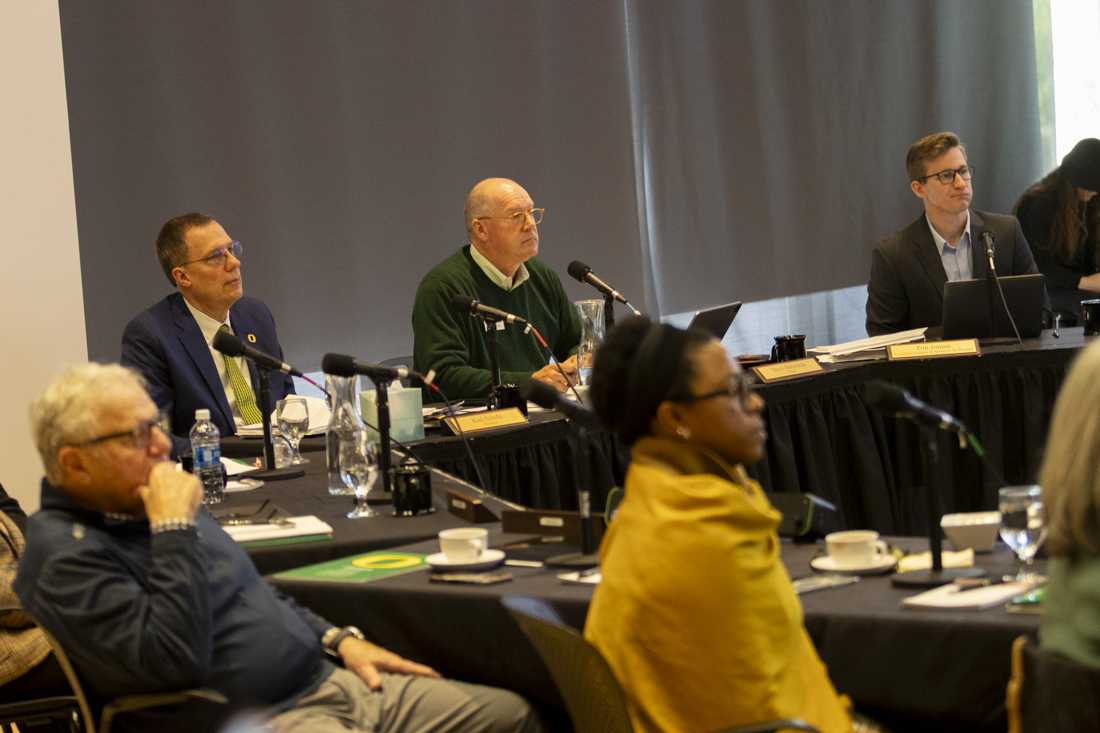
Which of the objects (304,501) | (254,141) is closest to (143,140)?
(254,141)

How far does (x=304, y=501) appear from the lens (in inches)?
135

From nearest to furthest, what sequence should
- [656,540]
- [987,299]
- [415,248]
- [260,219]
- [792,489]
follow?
[656,540]
[792,489]
[987,299]
[260,219]
[415,248]

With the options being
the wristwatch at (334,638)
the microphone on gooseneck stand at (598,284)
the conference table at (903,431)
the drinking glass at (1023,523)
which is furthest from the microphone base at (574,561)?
the conference table at (903,431)

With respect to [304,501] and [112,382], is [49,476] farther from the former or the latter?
[304,501]

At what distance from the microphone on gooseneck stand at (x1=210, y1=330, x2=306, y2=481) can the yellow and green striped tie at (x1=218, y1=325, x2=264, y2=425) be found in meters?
0.63

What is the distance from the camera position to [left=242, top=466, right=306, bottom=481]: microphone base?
376 centimetres

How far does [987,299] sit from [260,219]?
269 centimetres

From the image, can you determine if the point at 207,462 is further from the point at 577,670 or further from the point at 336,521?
the point at 577,670

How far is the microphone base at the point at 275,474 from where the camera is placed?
376 cm

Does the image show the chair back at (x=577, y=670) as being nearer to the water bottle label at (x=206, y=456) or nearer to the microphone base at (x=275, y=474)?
the water bottle label at (x=206, y=456)

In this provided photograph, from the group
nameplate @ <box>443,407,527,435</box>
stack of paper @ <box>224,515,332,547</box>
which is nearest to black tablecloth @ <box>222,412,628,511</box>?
nameplate @ <box>443,407,527,435</box>

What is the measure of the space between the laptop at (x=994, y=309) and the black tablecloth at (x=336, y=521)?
2.04 metres

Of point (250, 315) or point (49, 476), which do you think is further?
point (250, 315)

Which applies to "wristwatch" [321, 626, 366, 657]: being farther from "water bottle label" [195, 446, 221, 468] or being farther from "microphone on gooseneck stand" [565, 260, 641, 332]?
"microphone on gooseneck stand" [565, 260, 641, 332]
